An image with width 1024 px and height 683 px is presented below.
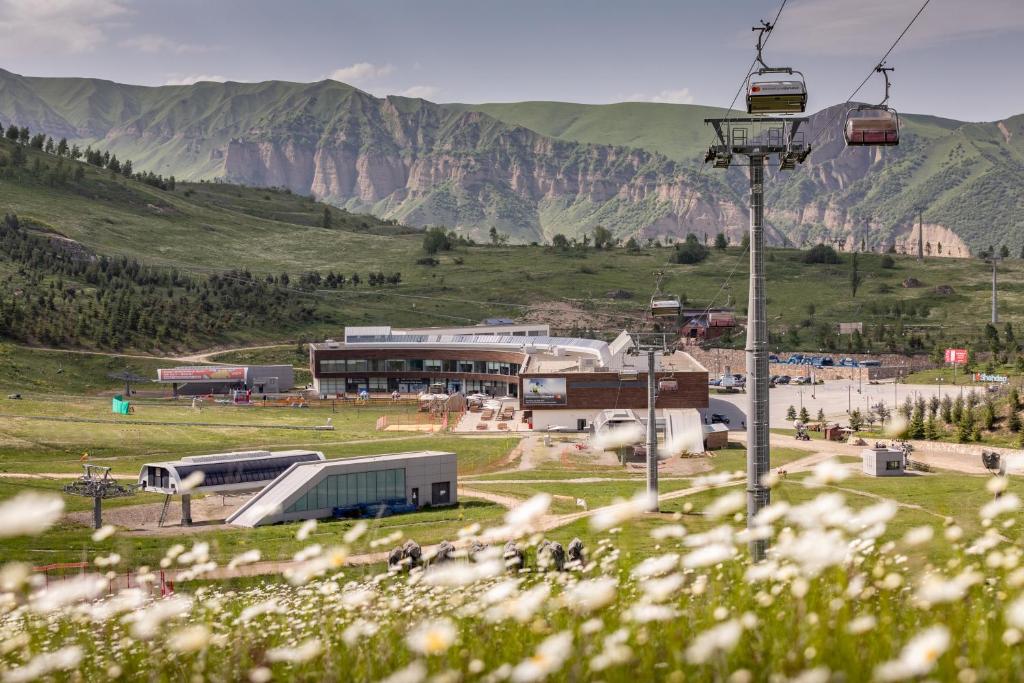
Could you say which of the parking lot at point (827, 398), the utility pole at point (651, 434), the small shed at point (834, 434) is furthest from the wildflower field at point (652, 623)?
the parking lot at point (827, 398)

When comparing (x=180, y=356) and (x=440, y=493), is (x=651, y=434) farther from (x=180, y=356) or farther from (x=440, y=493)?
(x=180, y=356)

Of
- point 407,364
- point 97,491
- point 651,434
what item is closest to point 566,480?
point 651,434

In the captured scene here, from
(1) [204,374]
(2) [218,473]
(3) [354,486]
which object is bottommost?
(3) [354,486]

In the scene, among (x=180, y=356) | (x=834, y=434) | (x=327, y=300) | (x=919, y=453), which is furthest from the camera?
(x=327, y=300)

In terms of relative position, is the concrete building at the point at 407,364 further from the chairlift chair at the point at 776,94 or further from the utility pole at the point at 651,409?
the chairlift chair at the point at 776,94

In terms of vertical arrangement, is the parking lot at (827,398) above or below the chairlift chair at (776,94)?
below

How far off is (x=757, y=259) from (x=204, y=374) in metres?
99.0

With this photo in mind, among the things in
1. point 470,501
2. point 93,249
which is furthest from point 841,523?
point 93,249

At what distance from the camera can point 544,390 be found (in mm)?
82062

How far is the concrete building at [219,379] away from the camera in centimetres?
10931

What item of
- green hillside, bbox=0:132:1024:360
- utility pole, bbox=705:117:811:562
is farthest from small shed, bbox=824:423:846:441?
utility pole, bbox=705:117:811:562

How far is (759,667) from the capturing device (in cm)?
710

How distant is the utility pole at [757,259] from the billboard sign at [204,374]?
95.9m

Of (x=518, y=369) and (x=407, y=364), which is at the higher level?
(x=407, y=364)
